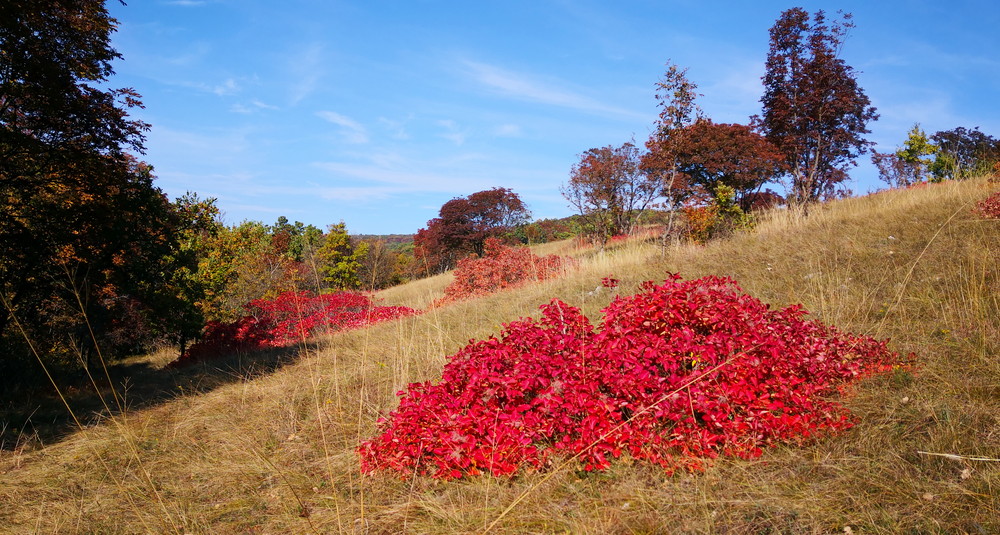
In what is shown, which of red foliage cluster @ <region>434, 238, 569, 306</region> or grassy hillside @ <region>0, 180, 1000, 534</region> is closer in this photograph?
grassy hillside @ <region>0, 180, 1000, 534</region>

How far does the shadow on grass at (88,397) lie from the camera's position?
4711mm

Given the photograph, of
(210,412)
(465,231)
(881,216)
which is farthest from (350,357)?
(465,231)

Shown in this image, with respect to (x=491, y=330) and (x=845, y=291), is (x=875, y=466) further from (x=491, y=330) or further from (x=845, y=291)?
(x=491, y=330)

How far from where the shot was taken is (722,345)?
2.93 meters

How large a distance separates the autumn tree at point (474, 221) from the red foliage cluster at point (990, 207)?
2282cm

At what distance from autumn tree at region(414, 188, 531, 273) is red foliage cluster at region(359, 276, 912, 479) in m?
24.6

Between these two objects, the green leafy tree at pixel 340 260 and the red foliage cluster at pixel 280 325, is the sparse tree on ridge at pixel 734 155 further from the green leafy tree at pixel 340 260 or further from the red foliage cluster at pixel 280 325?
the green leafy tree at pixel 340 260

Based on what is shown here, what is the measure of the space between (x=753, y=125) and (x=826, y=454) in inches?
605

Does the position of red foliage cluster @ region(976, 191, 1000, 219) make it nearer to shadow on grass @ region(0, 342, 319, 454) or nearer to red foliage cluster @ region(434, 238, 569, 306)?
red foliage cluster @ region(434, 238, 569, 306)

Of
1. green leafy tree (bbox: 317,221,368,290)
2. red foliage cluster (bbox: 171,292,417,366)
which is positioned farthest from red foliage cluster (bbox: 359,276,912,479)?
green leafy tree (bbox: 317,221,368,290)

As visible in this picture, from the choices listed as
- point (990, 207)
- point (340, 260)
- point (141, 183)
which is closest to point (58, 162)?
point (141, 183)

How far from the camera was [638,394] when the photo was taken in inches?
108

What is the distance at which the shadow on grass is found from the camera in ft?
15.5

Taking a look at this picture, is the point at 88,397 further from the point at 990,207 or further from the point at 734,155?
the point at 734,155
